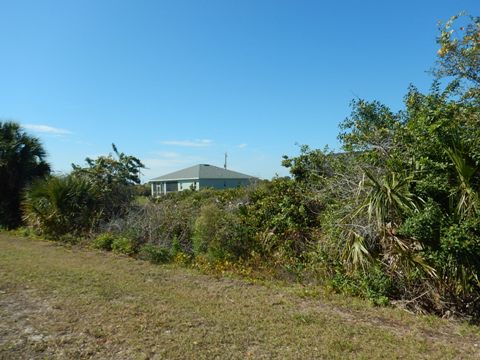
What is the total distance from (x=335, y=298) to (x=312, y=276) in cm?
109

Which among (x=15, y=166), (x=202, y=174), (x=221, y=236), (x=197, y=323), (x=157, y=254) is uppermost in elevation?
(x=202, y=174)

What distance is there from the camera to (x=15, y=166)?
15.8 m

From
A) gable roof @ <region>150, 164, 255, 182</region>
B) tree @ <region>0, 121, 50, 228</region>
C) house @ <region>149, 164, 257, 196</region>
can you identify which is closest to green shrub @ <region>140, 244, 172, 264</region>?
tree @ <region>0, 121, 50, 228</region>

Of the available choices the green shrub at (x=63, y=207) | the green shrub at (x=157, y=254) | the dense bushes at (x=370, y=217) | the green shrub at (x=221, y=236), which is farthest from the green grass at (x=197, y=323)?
the green shrub at (x=63, y=207)

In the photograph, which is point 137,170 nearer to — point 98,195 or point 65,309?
point 98,195

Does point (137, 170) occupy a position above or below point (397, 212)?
above

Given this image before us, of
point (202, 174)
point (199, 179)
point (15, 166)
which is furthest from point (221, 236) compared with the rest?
point (202, 174)

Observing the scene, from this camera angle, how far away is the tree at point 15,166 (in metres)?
15.4

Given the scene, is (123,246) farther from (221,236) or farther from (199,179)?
(199,179)

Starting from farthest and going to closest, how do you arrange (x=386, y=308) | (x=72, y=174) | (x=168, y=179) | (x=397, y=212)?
1. (x=168, y=179)
2. (x=72, y=174)
3. (x=397, y=212)
4. (x=386, y=308)

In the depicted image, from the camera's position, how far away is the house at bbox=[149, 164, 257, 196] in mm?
38344

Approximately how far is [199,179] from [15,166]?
74.0 ft

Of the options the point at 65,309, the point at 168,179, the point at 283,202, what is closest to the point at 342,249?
the point at 283,202

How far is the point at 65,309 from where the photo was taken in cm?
521
